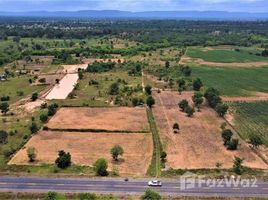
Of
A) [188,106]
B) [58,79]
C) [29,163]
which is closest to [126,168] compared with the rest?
[29,163]

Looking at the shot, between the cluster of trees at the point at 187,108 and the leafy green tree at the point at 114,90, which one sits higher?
the cluster of trees at the point at 187,108

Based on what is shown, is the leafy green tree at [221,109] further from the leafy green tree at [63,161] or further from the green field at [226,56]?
the green field at [226,56]

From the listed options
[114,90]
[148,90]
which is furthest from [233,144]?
[114,90]

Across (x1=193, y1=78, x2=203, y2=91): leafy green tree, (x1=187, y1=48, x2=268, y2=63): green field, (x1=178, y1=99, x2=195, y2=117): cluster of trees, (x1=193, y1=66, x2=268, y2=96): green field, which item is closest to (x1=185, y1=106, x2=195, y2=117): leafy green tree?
(x1=178, y1=99, x2=195, y2=117): cluster of trees

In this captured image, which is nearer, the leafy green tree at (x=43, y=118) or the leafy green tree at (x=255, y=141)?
the leafy green tree at (x=255, y=141)

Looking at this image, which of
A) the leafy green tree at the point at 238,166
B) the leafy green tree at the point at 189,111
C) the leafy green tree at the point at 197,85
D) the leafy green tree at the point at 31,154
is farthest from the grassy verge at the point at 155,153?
the leafy green tree at the point at 197,85

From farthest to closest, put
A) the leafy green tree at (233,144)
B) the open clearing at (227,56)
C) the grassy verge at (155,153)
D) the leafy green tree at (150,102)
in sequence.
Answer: the open clearing at (227,56) → the leafy green tree at (150,102) → the leafy green tree at (233,144) → the grassy verge at (155,153)
